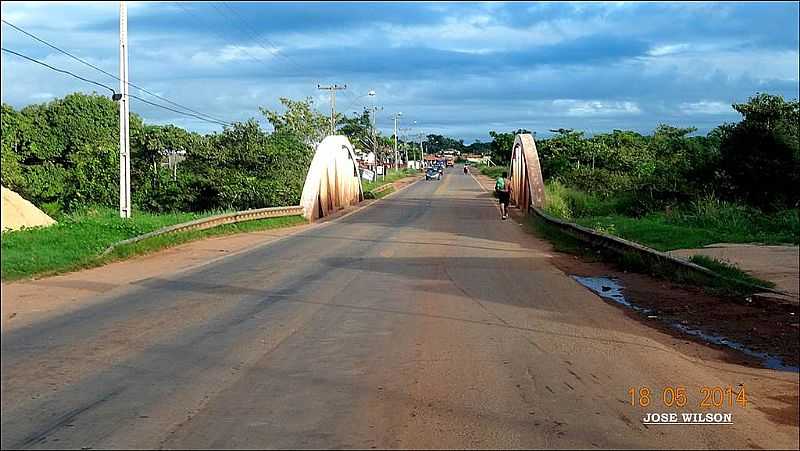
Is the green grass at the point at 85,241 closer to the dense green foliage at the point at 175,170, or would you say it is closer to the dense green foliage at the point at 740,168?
the dense green foliage at the point at 175,170

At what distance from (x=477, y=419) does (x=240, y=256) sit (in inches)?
481

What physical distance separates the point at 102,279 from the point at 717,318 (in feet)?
29.5

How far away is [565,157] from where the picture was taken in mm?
51750

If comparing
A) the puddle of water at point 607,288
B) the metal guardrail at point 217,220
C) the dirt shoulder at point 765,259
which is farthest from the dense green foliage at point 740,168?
the metal guardrail at point 217,220

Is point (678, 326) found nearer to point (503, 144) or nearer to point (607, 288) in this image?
point (607, 288)

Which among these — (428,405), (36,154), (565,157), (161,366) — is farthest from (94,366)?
(565,157)

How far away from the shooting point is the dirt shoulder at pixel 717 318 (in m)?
8.55

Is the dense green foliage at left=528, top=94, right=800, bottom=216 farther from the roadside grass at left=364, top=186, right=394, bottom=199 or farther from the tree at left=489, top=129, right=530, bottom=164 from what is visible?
the tree at left=489, top=129, right=530, bottom=164

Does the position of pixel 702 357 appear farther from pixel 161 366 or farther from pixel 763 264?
pixel 763 264

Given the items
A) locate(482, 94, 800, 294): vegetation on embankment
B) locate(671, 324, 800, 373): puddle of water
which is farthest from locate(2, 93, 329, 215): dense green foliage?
locate(671, 324, 800, 373): puddle of water

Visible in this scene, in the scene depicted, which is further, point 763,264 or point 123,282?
point 763,264

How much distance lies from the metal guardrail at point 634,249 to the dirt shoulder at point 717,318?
36 centimetres

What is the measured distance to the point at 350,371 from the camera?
725cm

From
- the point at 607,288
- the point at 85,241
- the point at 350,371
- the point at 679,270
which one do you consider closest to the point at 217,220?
the point at 85,241
